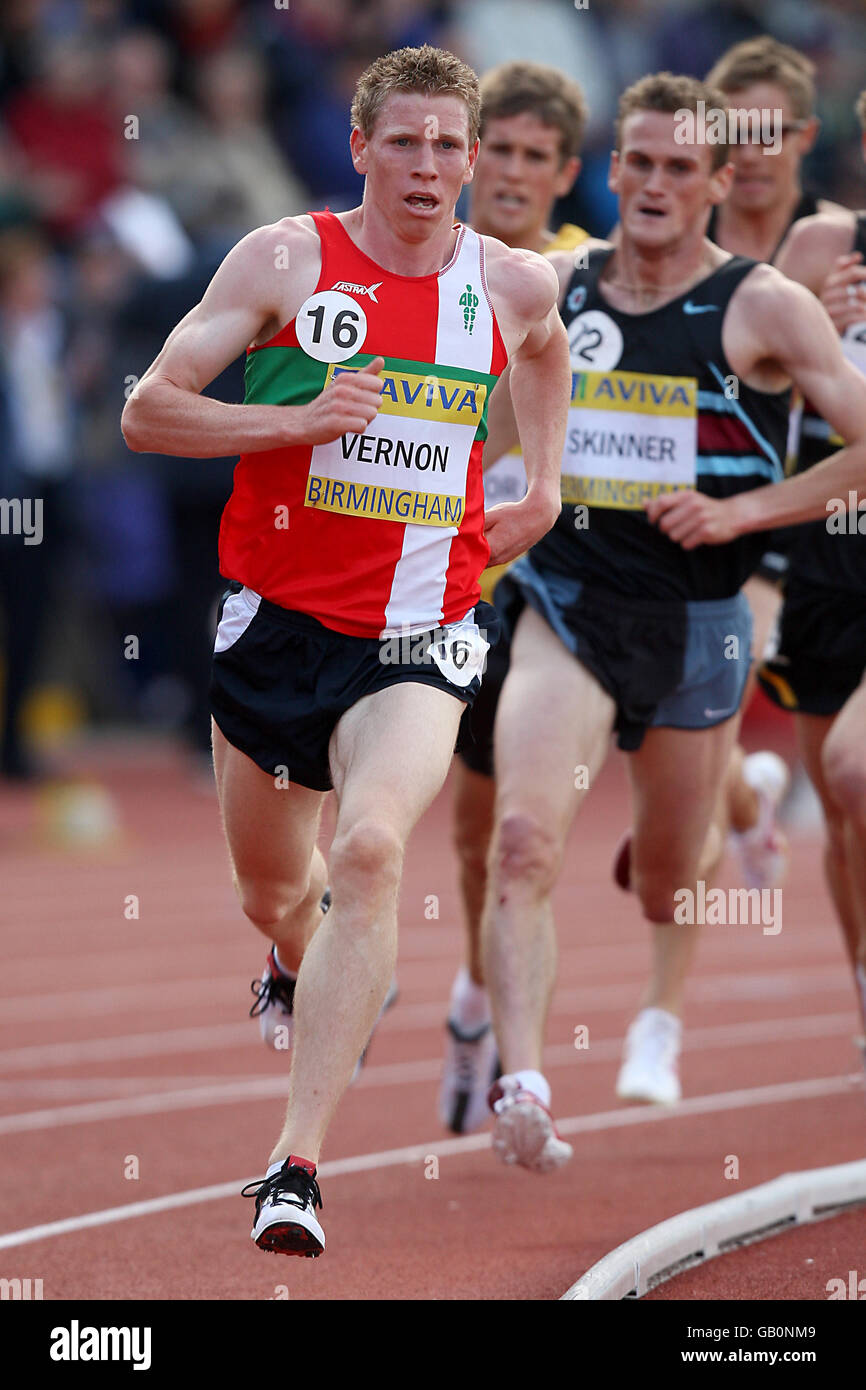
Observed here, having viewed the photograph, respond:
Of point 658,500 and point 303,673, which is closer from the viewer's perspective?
point 303,673

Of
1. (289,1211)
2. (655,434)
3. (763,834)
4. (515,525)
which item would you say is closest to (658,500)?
(655,434)

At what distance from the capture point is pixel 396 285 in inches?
190

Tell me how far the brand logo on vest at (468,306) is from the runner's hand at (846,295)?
5.95 ft

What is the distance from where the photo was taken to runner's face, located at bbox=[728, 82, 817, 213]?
712 cm

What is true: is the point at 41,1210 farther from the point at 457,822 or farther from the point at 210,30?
the point at 210,30

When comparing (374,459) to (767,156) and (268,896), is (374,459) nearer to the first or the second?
(268,896)

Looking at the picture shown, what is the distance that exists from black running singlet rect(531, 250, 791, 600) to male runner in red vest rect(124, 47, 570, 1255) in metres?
1.06

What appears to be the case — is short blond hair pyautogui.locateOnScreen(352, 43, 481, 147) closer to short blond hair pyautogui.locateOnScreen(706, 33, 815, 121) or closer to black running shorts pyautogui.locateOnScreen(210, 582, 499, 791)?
black running shorts pyautogui.locateOnScreen(210, 582, 499, 791)

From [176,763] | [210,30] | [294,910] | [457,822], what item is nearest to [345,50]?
[210,30]

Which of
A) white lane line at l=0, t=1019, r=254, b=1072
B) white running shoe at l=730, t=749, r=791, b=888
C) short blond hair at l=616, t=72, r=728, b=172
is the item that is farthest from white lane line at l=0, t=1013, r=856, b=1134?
short blond hair at l=616, t=72, r=728, b=172

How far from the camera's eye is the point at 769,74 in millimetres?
7238

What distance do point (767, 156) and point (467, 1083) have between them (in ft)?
10.3

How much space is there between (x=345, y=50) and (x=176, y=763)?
5.58m

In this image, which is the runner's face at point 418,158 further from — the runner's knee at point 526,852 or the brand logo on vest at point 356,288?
the runner's knee at point 526,852
